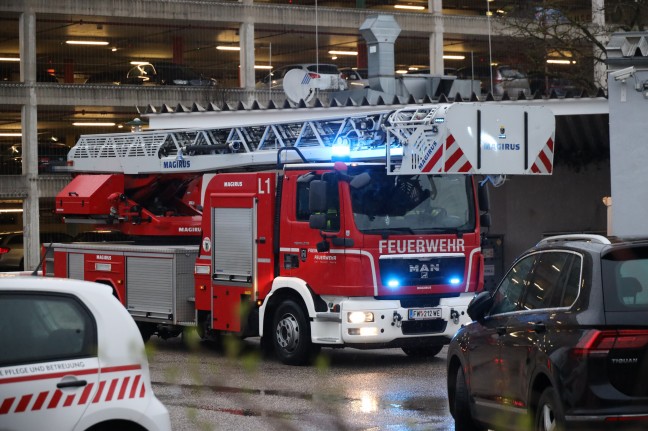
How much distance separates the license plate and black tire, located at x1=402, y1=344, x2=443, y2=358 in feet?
3.54

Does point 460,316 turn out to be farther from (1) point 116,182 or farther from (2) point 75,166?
(2) point 75,166

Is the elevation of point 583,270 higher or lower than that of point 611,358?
higher

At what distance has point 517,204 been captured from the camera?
89.0 ft

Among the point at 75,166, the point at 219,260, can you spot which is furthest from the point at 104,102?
the point at 219,260

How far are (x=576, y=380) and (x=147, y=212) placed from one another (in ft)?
40.9

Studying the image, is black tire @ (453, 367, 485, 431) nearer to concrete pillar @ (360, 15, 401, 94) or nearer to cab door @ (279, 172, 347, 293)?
cab door @ (279, 172, 347, 293)

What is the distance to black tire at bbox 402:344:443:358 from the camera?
16547mm

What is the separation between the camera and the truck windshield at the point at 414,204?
1526 centimetres

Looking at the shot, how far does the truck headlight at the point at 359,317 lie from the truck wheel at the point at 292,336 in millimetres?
644

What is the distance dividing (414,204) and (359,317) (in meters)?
1.62

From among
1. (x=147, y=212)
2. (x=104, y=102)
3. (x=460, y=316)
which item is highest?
(x=104, y=102)

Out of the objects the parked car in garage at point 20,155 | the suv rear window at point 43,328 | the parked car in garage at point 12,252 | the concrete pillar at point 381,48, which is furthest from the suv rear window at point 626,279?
the parked car in garage at point 20,155

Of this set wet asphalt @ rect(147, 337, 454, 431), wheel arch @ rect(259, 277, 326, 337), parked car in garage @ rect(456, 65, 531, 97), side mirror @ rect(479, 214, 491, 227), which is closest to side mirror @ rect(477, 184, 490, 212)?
side mirror @ rect(479, 214, 491, 227)

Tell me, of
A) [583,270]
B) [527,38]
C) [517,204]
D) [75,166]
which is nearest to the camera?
[583,270]
